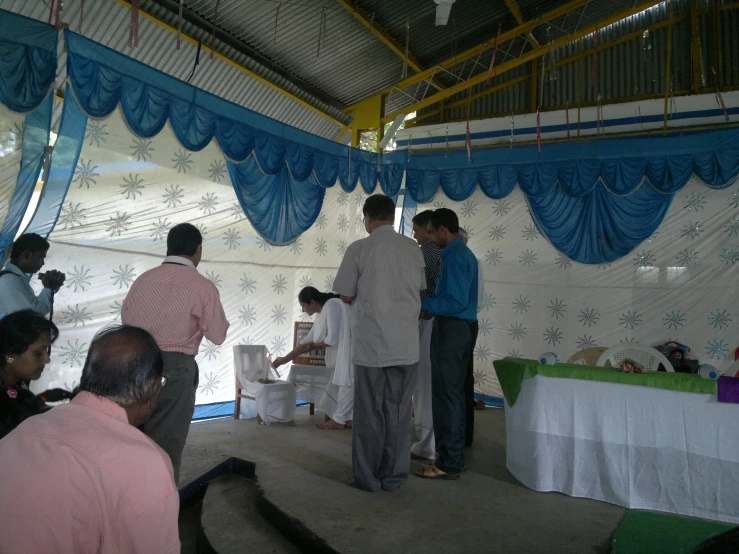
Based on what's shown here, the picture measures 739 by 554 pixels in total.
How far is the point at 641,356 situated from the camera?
520 cm

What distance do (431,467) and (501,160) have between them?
13.4 ft

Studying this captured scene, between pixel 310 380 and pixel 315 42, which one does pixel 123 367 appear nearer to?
pixel 310 380

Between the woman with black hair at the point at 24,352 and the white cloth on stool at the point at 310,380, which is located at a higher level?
the woman with black hair at the point at 24,352

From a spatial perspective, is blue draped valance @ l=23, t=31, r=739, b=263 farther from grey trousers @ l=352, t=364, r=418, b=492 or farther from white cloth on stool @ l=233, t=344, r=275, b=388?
grey trousers @ l=352, t=364, r=418, b=492

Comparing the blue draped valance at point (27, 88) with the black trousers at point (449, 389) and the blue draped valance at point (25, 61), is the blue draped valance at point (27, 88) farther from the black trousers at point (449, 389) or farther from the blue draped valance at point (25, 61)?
the black trousers at point (449, 389)

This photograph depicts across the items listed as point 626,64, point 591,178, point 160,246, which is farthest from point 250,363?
point 626,64

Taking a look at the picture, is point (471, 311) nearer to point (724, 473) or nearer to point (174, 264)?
point (724, 473)

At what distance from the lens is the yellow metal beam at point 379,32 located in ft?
20.5

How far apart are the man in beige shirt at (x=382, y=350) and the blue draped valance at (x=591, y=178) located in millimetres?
3627

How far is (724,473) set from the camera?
281 centimetres

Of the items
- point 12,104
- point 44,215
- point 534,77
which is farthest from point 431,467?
point 534,77

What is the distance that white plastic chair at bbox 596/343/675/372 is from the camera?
3527 millimetres

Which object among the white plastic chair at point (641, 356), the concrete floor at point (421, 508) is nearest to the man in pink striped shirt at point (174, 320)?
the concrete floor at point (421, 508)

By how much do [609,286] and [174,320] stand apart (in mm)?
5181
